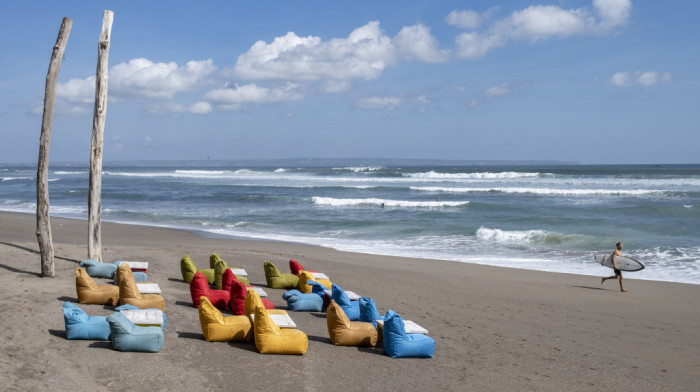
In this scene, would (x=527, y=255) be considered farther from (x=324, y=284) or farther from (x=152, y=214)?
(x=152, y=214)

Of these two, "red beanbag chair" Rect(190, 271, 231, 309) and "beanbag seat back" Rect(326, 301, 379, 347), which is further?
"red beanbag chair" Rect(190, 271, 231, 309)

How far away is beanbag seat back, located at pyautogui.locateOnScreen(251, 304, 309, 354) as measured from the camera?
6.10 metres

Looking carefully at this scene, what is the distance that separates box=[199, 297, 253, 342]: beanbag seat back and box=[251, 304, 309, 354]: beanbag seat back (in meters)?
0.25

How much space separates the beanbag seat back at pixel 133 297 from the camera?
23.9ft

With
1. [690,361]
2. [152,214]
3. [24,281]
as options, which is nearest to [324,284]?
[24,281]

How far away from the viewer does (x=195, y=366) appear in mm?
5621

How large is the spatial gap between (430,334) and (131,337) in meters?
3.58

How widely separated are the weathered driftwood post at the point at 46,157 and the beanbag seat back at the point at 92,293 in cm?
176

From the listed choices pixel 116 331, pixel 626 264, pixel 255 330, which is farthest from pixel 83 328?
pixel 626 264

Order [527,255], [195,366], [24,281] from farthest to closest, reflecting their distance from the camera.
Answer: [527,255] → [24,281] → [195,366]

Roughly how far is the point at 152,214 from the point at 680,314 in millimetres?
21544

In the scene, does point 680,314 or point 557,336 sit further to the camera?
point 680,314

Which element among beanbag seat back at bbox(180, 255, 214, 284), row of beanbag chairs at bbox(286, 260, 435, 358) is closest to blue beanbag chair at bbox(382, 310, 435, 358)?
row of beanbag chairs at bbox(286, 260, 435, 358)

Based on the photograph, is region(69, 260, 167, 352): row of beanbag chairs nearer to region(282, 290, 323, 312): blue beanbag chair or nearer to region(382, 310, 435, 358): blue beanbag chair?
region(282, 290, 323, 312): blue beanbag chair
